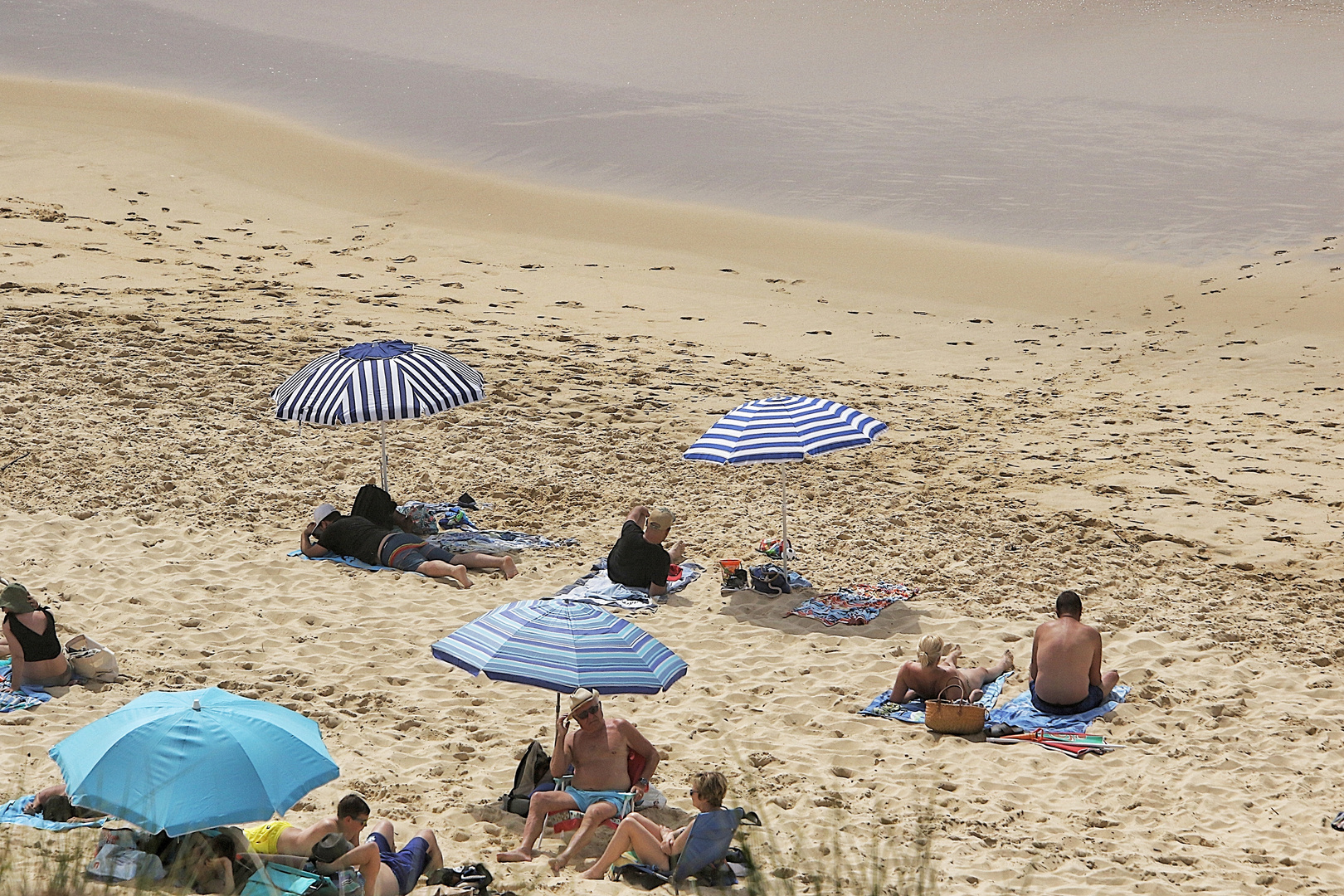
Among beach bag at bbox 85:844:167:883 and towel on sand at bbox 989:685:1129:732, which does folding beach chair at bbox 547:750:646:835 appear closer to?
beach bag at bbox 85:844:167:883

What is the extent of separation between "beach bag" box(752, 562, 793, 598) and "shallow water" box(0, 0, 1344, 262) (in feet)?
48.6

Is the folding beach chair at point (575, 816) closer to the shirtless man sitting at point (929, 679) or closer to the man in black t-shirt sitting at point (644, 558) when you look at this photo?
the shirtless man sitting at point (929, 679)

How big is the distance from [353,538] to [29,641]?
3.35 m

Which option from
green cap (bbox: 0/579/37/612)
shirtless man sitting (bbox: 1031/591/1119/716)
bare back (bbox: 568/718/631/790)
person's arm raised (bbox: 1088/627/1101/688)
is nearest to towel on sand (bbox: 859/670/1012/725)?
shirtless man sitting (bbox: 1031/591/1119/716)

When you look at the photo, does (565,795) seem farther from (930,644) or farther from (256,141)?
(256,141)

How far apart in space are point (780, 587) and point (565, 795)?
4143 mm

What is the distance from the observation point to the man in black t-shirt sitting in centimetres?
1110

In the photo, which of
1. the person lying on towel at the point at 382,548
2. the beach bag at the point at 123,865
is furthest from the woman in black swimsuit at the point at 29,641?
the person lying on towel at the point at 382,548

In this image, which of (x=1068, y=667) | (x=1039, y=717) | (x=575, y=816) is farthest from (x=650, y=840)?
(x=1068, y=667)

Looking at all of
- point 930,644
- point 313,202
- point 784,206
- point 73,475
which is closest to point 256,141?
point 313,202

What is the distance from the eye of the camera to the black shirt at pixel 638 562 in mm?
11172

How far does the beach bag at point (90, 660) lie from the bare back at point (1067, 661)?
6049mm

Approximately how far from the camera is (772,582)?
11312mm

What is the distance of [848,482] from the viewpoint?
14008 mm
